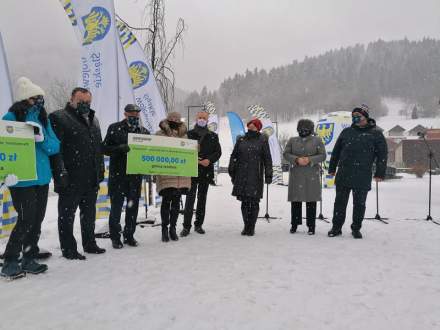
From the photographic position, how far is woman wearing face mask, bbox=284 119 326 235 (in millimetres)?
5867

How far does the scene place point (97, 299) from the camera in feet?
10.1

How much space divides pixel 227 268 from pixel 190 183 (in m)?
1.77

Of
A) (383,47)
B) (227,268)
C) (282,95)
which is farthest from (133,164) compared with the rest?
(383,47)

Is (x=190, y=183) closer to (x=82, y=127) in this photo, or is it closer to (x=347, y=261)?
(x=82, y=127)

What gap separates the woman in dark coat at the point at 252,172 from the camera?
580 cm

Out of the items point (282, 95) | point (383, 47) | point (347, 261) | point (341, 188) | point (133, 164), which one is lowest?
point (347, 261)

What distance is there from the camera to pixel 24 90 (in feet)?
11.7

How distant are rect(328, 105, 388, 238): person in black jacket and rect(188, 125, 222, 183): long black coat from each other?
6.64ft

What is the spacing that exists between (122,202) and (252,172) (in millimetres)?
2089

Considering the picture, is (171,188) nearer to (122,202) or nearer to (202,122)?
(122,202)

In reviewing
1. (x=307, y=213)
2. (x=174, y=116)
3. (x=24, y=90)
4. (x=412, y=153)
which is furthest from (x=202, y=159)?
(x=412, y=153)

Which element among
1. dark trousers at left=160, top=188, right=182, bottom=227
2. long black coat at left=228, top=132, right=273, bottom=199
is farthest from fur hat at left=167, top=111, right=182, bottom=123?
long black coat at left=228, top=132, right=273, bottom=199

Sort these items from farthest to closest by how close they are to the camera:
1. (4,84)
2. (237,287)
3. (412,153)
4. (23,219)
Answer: (412,153)
(4,84)
(23,219)
(237,287)

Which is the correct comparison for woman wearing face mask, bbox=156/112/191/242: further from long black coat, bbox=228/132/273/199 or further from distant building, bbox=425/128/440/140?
distant building, bbox=425/128/440/140
